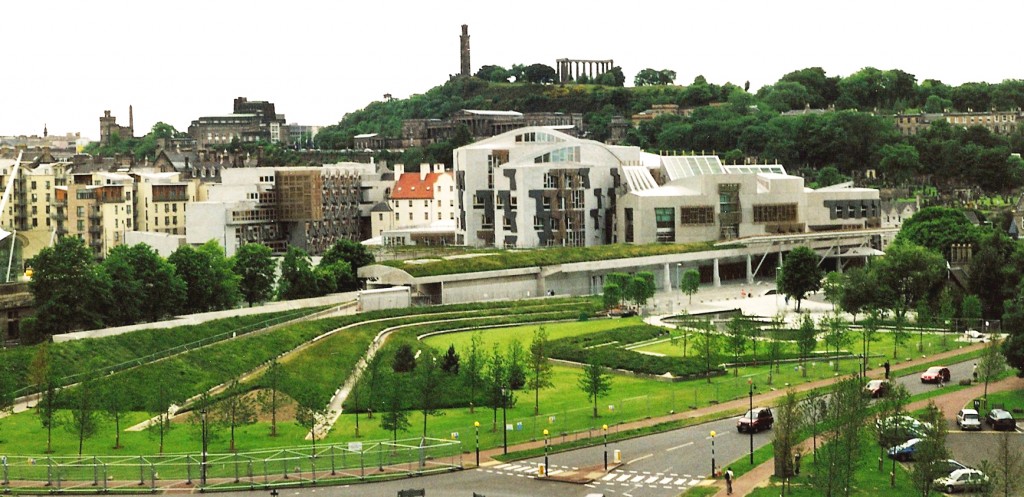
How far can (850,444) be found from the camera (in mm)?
42625

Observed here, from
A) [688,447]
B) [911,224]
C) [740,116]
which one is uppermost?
[740,116]

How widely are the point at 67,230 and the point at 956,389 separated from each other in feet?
296

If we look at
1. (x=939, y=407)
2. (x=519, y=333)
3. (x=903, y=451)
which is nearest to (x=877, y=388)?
(x=939, y=407)

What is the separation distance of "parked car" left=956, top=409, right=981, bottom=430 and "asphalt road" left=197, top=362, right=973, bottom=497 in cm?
222

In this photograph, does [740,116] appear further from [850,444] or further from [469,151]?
[850,444]

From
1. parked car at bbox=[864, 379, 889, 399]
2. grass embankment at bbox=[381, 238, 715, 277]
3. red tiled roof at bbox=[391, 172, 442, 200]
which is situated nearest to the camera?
parked car at bbox=[864, 379, 889, 399]

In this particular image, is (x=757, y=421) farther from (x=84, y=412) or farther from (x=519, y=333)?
(x=519, y=333)

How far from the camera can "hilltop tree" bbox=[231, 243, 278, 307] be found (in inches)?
3479

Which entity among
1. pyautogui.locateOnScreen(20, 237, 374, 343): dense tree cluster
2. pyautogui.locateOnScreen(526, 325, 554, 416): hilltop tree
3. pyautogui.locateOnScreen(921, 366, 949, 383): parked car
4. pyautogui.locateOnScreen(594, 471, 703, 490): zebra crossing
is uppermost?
pyautogui.locateOnScreen(20, 237, 374, 343): dense tree cluster

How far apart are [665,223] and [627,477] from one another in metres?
70.1

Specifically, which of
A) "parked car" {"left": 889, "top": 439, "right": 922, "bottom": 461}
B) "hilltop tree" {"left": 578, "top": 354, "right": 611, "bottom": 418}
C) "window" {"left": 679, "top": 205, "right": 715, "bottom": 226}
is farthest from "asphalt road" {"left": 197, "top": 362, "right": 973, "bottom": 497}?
"window" {"left": 679, "top": 205, "right": 715, "bottom": 226}

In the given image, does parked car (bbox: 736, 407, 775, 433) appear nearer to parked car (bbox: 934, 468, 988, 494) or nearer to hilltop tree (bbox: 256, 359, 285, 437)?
parked car (bbox: 934, 468, 988, 494)

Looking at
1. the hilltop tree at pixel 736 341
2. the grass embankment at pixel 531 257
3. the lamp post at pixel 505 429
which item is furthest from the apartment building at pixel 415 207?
the lamp post at pixel 505 429

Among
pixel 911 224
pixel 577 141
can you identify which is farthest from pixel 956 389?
pixel 577 141
